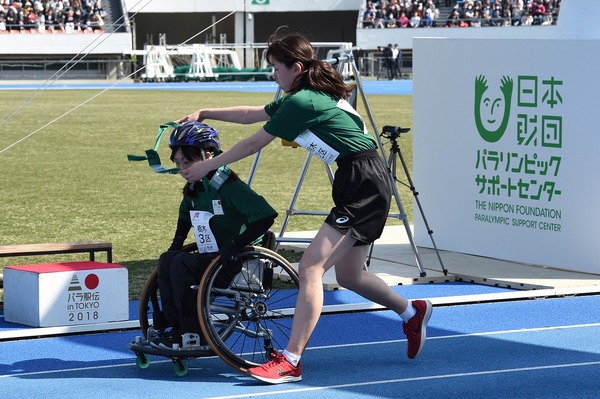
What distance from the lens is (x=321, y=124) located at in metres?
6.11

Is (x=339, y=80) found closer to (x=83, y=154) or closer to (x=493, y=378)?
(x=493, y=378)

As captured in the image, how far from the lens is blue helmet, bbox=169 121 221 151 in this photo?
6.35m

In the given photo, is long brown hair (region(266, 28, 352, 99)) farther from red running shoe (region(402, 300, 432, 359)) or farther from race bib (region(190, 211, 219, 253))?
red running shoe (region(402, 300, 432, 359))

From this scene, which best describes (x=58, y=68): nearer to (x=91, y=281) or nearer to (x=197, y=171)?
(x=91, y=281)

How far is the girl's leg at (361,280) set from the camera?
6.41m

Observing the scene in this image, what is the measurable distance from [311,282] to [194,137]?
1.00 metres

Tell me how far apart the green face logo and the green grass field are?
112 inches

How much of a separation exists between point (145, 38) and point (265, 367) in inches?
2369

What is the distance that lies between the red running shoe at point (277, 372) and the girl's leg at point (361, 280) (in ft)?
1.95

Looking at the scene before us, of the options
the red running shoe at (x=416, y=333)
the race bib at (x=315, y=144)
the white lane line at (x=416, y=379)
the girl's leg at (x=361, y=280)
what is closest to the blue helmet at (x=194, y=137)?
the race bib at (x=315, y=144)

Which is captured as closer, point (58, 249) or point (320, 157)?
point (320, 157)

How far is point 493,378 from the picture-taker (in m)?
6.25

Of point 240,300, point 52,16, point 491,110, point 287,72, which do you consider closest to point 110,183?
point 491,110

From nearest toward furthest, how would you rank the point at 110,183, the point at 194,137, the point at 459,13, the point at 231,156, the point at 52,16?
the point at 231,156
the point at 194,137
the point at 110,183
the point at 52,16
the point at 459,13
